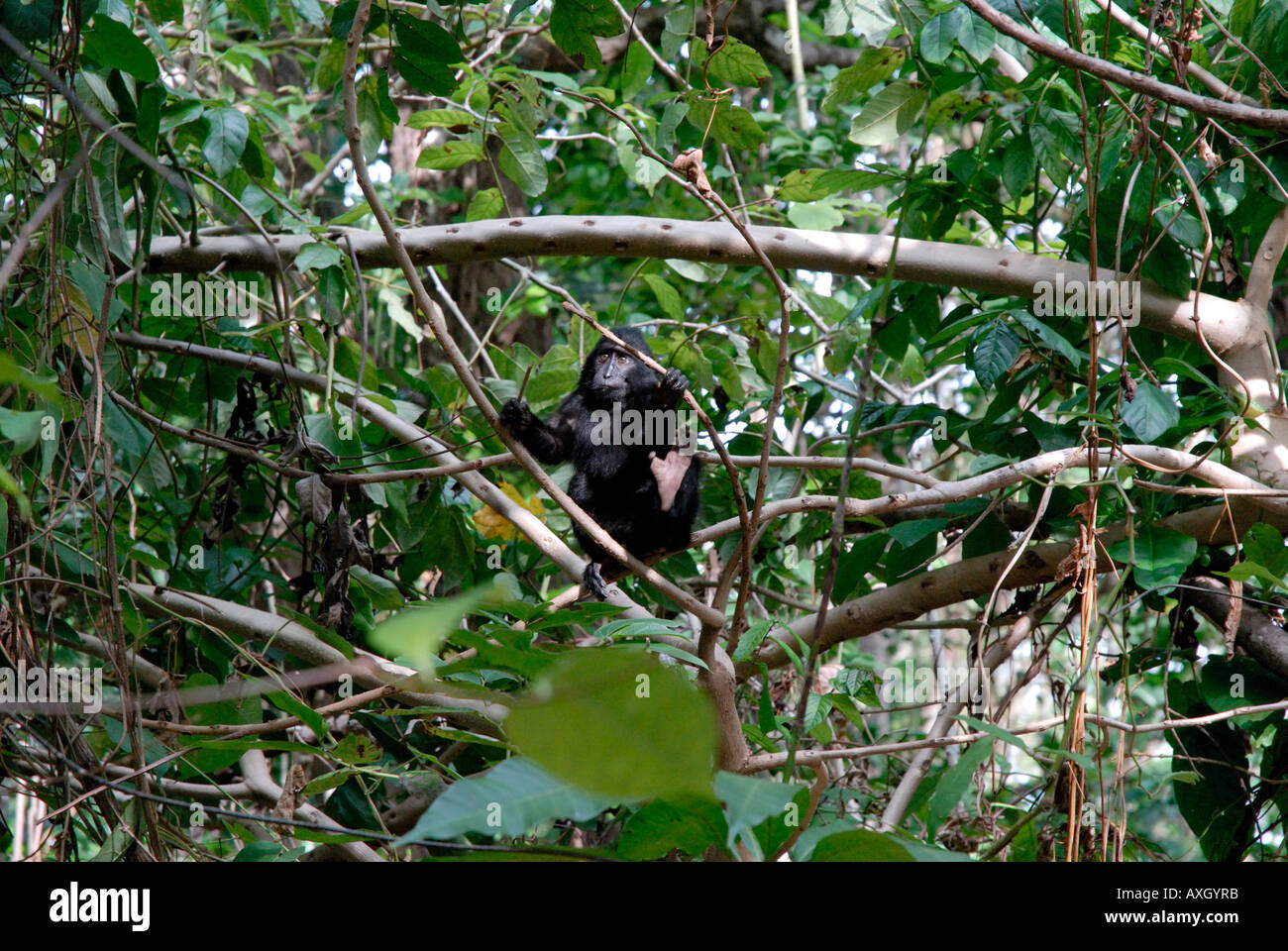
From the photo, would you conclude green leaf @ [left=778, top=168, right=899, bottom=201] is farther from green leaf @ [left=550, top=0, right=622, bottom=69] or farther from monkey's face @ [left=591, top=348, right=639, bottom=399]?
green leaf @ [left=550, top=0, right=622, bottom=69]

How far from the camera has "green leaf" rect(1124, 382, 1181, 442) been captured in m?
3.06

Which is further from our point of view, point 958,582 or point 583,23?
point 958,582

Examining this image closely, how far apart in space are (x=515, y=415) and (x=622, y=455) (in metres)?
0.92

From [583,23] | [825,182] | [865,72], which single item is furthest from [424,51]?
[865,72]

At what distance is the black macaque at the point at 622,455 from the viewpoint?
433 centimetres

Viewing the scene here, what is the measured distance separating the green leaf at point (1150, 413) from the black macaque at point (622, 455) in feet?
5.39

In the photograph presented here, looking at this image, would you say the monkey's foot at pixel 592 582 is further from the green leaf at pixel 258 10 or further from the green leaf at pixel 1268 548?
the green leaf at pixel 258 10

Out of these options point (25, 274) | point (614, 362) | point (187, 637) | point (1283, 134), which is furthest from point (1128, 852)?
point (25, 274)

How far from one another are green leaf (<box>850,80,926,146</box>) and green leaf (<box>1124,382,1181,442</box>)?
1449 mm

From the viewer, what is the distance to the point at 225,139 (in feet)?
10.3

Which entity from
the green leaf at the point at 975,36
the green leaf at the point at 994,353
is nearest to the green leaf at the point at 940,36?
the green leaf at the point at 975,36

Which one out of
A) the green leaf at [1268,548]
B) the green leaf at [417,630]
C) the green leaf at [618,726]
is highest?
the green leaf at [1268,548]

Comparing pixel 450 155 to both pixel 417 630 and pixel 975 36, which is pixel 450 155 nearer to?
pixel 975 36

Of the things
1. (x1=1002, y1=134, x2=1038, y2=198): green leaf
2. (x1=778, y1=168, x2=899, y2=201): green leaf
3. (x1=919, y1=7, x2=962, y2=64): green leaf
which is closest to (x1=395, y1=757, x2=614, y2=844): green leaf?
(x1=919, y1=7, x2=962, y2=64): green leaf
